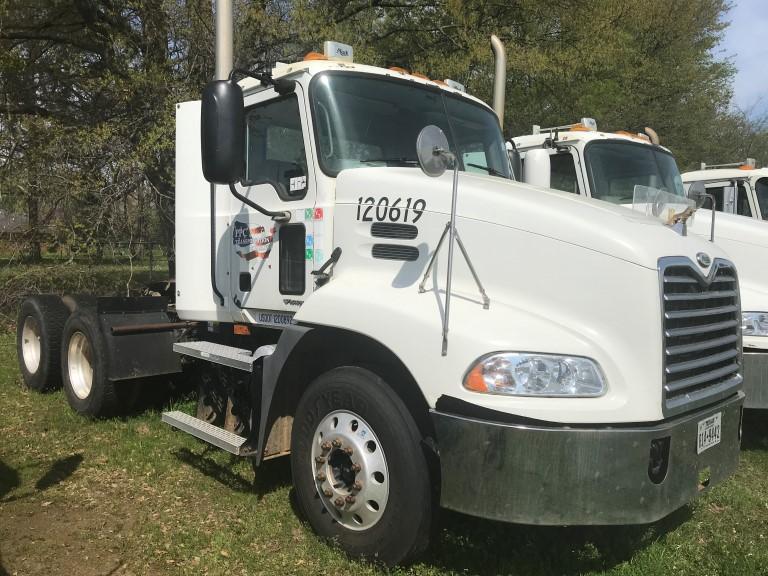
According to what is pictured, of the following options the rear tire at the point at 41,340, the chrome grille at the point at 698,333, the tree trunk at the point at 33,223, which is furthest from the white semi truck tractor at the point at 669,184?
the tree trunk at the point at 33,223

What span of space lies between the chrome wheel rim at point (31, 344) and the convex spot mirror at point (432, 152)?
5.48 meters

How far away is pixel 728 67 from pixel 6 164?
826 inches

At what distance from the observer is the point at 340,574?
137 inches

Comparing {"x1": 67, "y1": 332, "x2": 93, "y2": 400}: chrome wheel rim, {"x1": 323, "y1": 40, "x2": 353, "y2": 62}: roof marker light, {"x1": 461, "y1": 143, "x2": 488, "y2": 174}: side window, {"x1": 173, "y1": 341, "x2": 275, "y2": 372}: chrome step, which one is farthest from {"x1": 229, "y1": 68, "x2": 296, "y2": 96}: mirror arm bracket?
{"x1": 67, "y1": 332, "x2": 93, "y2": 400}: chrome wheel rim

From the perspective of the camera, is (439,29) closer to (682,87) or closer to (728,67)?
(682,87)

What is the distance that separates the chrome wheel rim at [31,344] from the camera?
23.7ft

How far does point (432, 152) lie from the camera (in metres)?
3.36

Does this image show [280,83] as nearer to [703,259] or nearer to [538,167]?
[538,167]

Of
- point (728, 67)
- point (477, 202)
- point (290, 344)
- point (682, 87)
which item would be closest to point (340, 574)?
point (290, 344)

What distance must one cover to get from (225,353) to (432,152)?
7.19 feet

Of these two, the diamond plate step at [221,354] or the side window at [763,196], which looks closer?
the diamond plate step at [221,354]

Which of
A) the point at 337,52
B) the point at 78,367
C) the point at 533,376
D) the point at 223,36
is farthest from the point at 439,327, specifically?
the point at 78,367

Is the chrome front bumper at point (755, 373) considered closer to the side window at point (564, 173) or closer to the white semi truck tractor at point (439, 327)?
the white semi truck tractor at point (439, 327)

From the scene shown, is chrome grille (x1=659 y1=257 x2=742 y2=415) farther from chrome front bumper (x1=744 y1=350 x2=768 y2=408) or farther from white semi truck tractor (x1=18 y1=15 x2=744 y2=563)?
chrome front bumper (x1=744 y1=350 x2=768 y2=408)
